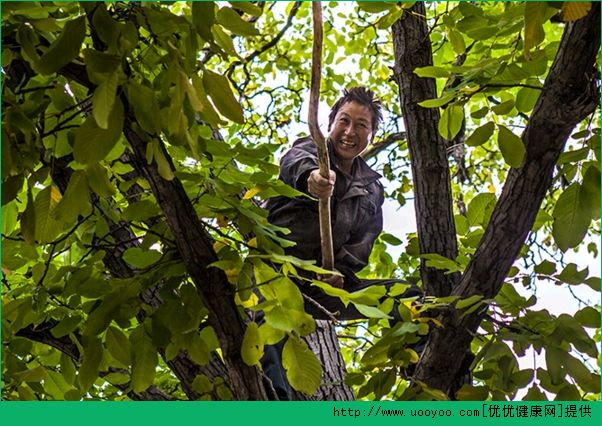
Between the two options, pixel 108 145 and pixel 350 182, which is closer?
pixel 108 145

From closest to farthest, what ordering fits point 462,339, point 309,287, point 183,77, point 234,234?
point 183,77 → point 462,339 → point 309,287 → point 234,234

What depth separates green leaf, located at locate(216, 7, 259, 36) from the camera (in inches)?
57.9

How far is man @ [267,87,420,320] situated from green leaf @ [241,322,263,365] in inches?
44.5

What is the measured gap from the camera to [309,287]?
118 inches

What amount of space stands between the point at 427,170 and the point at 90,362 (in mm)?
1365

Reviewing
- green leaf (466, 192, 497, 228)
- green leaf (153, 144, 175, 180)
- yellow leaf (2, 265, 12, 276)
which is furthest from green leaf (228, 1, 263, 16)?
green leaf (466, 192, 497, 228)

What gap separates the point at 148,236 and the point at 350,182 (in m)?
1.42

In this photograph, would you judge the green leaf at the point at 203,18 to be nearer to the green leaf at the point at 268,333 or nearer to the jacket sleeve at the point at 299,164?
the green leaf at the point at 268,333

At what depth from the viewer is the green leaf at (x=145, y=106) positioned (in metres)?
1.39

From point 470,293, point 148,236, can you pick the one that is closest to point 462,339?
point 470,293

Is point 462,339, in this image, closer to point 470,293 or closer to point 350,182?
point 470,293

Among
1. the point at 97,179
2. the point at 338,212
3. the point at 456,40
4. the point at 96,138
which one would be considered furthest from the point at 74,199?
the point at 338,212

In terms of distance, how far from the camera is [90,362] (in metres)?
1.87
